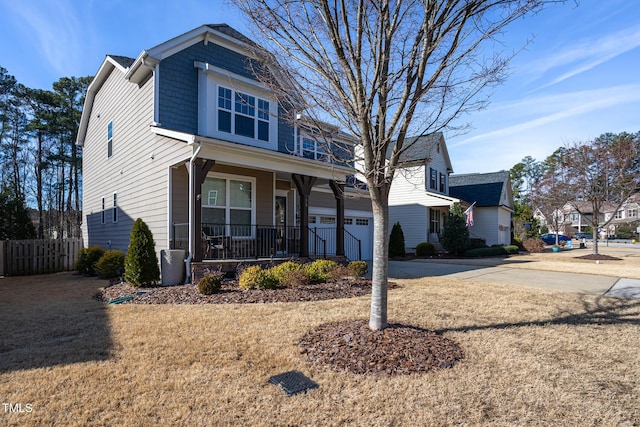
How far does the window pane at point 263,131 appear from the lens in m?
12.1

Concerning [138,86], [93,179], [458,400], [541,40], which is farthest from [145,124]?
[458,400]

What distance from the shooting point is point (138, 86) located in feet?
37.7

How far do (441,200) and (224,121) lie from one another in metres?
14.2

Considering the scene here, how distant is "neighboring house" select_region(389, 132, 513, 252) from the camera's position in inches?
858

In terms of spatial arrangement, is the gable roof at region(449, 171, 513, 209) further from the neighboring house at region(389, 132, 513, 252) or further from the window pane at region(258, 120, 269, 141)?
the window pane at region(258, 120, 269, 141)

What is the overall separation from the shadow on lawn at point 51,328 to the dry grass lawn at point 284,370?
0.03 m

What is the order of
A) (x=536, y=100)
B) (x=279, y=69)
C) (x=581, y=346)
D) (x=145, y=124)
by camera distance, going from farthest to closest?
(x=145, y=124), (x=536, y=100), (x=279, y=69), (x=581, y=346)

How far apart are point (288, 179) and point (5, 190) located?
1175 cm

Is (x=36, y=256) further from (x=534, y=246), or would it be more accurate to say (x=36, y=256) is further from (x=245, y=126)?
(x=534, y=246)

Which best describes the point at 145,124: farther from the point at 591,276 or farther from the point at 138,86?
the point at 591,276

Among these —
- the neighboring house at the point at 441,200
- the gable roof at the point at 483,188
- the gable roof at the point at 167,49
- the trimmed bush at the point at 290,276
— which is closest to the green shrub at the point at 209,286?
the trimmed bush at the point at 290,276

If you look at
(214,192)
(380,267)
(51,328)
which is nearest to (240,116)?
(214,192)

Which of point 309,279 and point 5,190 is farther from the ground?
point 5,190

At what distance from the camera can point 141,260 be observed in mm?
8625
